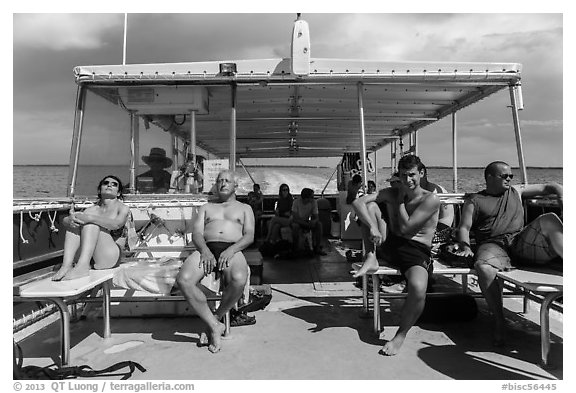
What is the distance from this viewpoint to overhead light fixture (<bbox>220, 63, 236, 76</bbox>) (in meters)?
4.39

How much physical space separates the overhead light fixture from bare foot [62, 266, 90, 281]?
225 centimetres

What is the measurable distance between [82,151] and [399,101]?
403cm

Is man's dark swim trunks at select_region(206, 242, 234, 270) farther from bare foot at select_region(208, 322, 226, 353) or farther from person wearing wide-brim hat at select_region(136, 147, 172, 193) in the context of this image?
person wearing wide-brim hat at select_region(136, 147, 172, 193)

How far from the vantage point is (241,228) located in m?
3.72

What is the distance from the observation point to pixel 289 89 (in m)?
5.12

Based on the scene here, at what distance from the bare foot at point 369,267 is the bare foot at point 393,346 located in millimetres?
531

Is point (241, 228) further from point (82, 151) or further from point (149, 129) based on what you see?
point (149, 129)

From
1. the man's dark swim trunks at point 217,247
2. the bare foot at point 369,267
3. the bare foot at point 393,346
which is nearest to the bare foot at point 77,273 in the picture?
the man's dark swim trunks at point 217,247

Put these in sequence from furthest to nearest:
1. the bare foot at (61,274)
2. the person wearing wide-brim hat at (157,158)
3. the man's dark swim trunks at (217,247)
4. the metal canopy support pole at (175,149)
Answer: the metal canopy support pole at (175,149) < the person wearing wide-brim hat at (157,158) < the man's dark swim trunks at (217,247) < the bare foot at (61,274)

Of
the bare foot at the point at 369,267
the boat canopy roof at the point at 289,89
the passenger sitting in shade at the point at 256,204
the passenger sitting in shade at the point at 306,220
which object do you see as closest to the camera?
the bare foot at the point at 369,267

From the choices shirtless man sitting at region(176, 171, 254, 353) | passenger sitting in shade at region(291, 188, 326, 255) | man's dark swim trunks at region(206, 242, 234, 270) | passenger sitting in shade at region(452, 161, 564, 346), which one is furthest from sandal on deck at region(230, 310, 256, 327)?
passenger sitting in shade at region(291, 188, 326, 255)

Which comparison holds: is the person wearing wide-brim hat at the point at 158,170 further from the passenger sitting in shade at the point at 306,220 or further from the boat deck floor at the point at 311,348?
the passenger sitting in shade at the point at 306,220

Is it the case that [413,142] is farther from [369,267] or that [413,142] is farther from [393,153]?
[369,267]

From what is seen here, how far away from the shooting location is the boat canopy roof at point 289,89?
4383 millimetres
